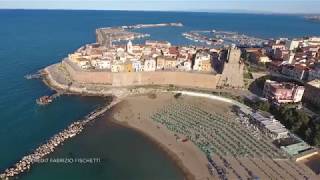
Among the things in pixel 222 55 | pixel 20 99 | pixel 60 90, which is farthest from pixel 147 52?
pixel 20 99

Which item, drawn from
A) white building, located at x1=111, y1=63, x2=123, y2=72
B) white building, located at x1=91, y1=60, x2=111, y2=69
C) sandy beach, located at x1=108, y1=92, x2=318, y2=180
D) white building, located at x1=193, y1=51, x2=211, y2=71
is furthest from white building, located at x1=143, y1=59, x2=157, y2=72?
sandy beach, located at x1=108, y1=92, x2=318, y2=180

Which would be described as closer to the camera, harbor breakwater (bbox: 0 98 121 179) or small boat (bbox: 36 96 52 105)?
harbor breakwater (bbox: 0 98 121 179)

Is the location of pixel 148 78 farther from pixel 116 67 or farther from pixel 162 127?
pixel 162 127

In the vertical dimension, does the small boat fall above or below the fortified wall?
below

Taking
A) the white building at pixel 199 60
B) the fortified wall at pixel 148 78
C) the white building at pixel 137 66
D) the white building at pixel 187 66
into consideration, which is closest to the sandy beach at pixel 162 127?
the fortified wall at pixel 148 78

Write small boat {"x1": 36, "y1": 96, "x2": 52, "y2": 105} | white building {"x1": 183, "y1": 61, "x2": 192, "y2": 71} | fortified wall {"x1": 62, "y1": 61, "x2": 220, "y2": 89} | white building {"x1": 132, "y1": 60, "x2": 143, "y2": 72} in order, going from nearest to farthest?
small boat {"x1": 36, "y1": 96, "x2": 52, "y2": 105} < fortified wall {"x1": 62, "y1": 61, "x2": 220, "y2": 89} < white building {"x1": 132, "y1": 60, "x2": 143, "y2": 72} < white building {"x1": 183, "y1": 61, "x2": 192, "y2": 71}

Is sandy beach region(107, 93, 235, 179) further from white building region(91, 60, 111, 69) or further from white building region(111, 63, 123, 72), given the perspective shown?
white building region(91, 60, 111, 69)

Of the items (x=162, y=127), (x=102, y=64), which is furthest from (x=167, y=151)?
(x=102, y=64)
